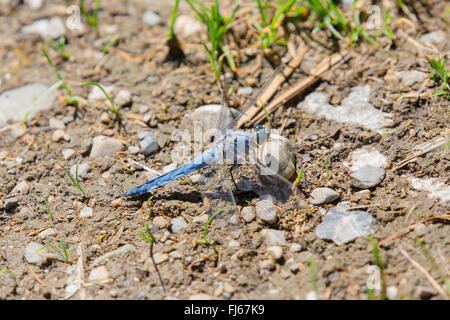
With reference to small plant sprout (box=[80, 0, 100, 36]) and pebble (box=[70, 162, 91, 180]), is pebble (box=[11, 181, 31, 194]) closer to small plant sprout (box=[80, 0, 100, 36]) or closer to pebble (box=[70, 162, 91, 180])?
pebble (box=[70, 162, 91, 180])

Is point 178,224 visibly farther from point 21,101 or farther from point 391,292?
point 21,101

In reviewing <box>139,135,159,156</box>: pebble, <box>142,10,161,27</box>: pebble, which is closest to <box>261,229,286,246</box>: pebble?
<box>139,135,159,156</box>: pebble

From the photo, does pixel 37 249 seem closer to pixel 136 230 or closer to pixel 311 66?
pixel 136 230

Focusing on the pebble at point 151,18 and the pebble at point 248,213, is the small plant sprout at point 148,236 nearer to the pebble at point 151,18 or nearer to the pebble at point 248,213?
the pebble at point 248,213

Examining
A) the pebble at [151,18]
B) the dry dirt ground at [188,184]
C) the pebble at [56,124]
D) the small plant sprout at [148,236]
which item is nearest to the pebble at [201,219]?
the dry dirt ground at [188,184]

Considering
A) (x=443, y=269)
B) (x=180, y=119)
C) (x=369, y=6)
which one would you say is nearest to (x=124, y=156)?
(x=180, y=119)

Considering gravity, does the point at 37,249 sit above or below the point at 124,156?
below
